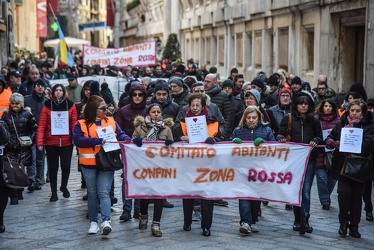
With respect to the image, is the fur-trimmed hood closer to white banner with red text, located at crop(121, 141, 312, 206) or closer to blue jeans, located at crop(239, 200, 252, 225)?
white banner with red text, located at crop(121, 141, 312, 206)

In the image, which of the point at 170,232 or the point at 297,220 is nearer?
the point at 170,232

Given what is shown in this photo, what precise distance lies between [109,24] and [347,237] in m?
67.9

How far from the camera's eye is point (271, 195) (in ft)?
32.9

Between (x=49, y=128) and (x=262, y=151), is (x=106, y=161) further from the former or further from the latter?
(x=49, y=128)

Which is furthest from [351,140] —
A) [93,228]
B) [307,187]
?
[93,228]

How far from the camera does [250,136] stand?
10070mm

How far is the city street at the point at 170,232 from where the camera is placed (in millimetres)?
9367

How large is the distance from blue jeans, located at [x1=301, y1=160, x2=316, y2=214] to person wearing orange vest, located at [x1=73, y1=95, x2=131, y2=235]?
220cm

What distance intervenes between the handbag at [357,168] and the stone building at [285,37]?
8.08 m

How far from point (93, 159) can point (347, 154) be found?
282 cm

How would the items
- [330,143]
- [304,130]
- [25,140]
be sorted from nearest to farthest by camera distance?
[330,143]
[304,130]
[25,140]

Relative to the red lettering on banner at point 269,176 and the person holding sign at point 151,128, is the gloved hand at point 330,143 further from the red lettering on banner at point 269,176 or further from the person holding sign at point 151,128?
the person holding sign at point 151,128

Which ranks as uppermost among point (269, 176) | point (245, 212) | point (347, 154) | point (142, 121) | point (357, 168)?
point (142, 121)

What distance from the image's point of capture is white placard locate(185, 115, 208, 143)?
1009 cm
